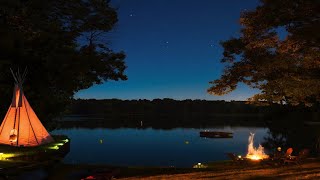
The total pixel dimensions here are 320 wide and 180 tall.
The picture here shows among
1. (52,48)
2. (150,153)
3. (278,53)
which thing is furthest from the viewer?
(150,153)

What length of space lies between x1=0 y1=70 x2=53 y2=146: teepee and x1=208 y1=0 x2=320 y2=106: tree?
12.0 m

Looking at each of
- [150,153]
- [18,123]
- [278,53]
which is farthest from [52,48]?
[150,153]

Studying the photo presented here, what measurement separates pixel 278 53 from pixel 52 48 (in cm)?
1286

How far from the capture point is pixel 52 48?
861 inches

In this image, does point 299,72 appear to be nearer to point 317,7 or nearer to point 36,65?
point 317,7

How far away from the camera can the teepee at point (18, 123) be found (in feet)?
74.3

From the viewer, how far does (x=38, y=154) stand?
846 inches

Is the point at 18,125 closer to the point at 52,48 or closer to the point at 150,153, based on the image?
the point at 52,48

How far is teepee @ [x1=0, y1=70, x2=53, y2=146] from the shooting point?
2266 cm

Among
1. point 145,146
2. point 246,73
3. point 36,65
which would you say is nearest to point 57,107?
point 36,65

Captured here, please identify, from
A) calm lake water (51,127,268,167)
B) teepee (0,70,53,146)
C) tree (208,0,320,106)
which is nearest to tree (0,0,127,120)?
teepee (0,70,53,146)

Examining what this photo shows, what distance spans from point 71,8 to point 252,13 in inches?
497

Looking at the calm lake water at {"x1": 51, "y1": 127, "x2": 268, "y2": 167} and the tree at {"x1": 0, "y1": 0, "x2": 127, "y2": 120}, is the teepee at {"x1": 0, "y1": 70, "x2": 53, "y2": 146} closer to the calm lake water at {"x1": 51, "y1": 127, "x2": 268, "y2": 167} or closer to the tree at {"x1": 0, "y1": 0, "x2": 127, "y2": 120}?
the tree at {"x1": 0, "y1": 0, "x2": 127, "y2": 120}

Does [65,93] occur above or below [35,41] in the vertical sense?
below
